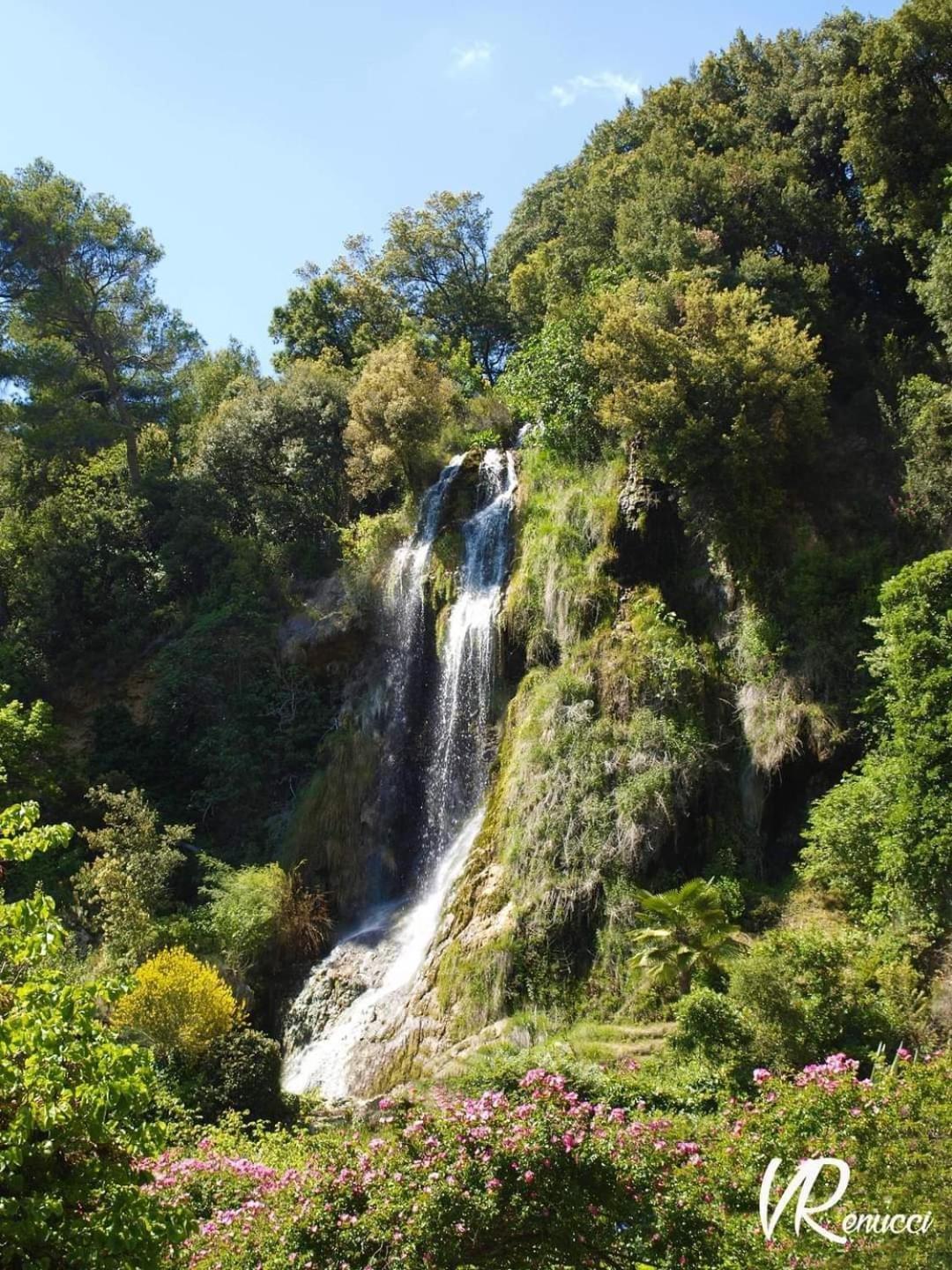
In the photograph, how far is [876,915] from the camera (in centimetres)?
1133

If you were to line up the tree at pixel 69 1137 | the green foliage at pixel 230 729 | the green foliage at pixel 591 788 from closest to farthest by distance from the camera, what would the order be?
1. the tree at pixel 69 1137
2. the green foliage at pixel 591 788
3. the green foliage at pixel 230 729

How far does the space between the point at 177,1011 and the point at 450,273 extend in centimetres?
2480

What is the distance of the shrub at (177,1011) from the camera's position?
41.8 ft

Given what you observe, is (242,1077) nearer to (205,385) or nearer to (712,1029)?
(712,1029)

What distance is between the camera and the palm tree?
11.5 meters

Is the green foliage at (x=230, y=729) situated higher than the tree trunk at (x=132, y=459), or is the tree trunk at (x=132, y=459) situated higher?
the tree trunk at (x=132, y=459)

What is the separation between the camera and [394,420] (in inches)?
888

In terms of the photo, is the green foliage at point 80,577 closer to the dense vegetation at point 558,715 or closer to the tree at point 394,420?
the dense vegetation at point 558,715

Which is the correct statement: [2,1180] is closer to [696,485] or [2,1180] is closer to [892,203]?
[696,485]

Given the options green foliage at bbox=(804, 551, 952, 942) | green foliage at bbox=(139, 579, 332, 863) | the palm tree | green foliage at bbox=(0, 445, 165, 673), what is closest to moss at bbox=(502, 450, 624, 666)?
green foliage at bbox=(804, 551, 952, 942)

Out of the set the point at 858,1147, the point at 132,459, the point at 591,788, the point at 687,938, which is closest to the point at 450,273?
the point at 132,459

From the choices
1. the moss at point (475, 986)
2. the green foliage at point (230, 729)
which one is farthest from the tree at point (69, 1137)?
the green foliage at point (230, 729)

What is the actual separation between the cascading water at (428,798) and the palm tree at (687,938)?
411 centimetres

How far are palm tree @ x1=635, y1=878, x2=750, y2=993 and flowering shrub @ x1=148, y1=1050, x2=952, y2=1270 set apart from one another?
471cm
